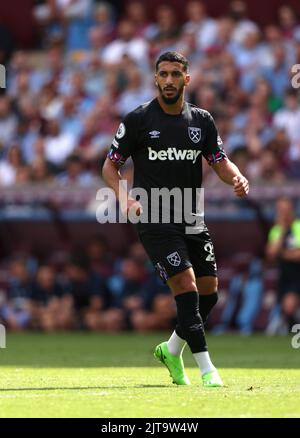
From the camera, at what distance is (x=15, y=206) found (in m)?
21.2

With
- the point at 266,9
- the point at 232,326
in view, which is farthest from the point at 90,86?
the point at 232,326

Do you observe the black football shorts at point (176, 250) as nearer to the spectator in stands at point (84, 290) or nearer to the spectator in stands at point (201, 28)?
the spectator in stands at point (84, 290)

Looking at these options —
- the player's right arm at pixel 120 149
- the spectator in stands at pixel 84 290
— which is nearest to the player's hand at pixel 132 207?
the player's right arm at pixel 120 149

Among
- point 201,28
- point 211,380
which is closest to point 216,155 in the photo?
point 211,380

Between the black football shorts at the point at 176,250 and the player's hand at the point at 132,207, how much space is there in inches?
14.9

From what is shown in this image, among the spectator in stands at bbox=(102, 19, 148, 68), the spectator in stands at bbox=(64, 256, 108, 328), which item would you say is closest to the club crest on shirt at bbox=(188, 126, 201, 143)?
the spectator in stands at bbox=(64, 256, 108, 328)

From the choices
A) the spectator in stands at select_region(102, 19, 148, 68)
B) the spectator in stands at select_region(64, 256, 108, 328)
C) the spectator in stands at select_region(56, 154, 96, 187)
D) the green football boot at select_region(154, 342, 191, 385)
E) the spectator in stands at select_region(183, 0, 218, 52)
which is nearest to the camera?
the green football boot at select_region(154, 342, 191, 385)

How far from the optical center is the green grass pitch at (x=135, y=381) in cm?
753

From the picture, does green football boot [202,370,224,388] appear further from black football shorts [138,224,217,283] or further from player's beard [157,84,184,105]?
player's beard [157,84,184,105]

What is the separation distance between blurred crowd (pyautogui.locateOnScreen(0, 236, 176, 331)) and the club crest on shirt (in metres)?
8.60

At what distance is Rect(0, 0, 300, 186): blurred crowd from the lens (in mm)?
18172

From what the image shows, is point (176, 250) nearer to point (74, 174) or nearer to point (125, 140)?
point (125, 140)

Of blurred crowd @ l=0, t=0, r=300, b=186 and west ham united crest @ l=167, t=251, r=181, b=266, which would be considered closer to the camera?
west ham united crest @ l=167, t=251, r=181, b=266

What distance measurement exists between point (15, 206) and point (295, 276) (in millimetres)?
6015
